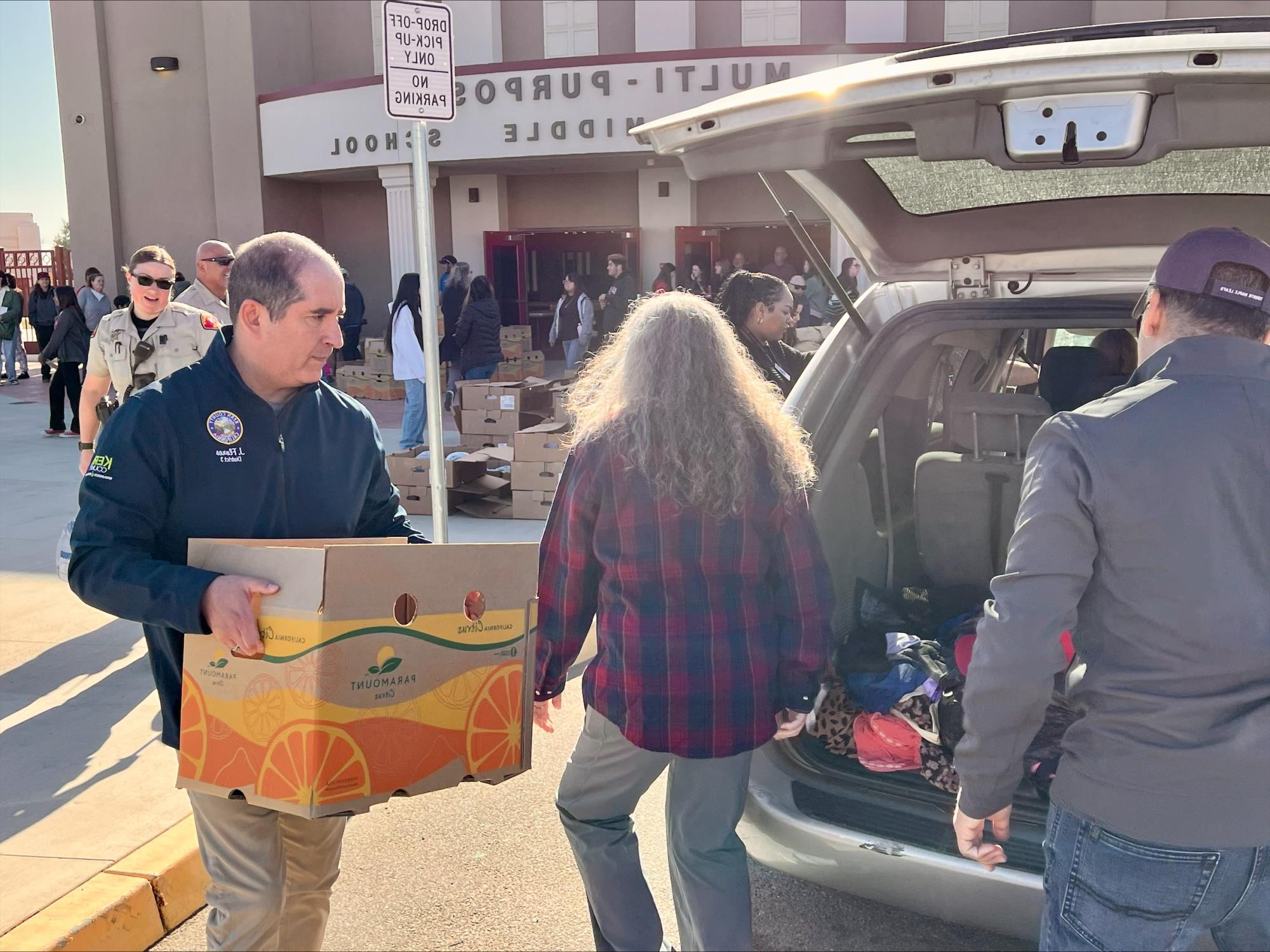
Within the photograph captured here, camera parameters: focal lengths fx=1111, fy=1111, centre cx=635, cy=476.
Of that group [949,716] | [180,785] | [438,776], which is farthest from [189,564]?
[949,716]

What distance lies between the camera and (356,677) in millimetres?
2152

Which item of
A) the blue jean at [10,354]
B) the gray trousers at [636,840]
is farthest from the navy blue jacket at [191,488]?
the blue jean at [10,354]

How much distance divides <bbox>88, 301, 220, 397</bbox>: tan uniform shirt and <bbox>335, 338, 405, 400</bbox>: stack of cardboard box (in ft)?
38.1

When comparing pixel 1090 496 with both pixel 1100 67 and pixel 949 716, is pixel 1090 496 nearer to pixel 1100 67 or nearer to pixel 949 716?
pixel 1100 67

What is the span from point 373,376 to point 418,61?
1228 cm

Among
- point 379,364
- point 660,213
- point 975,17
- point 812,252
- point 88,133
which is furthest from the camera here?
point 88,133

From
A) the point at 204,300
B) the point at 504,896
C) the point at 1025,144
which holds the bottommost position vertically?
the point at 504,896

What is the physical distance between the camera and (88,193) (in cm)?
2302

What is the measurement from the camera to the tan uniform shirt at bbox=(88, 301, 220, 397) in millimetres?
4996

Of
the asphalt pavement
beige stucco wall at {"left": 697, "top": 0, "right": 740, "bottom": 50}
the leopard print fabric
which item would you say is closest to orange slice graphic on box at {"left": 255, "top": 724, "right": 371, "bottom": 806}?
the asphalt pavement

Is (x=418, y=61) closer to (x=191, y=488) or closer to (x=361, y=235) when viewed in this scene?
(x=191, y=488)

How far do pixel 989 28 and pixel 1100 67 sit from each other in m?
18.5

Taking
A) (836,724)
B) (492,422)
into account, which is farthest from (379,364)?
(836,724)

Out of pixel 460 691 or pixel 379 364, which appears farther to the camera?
pixel 379 364
